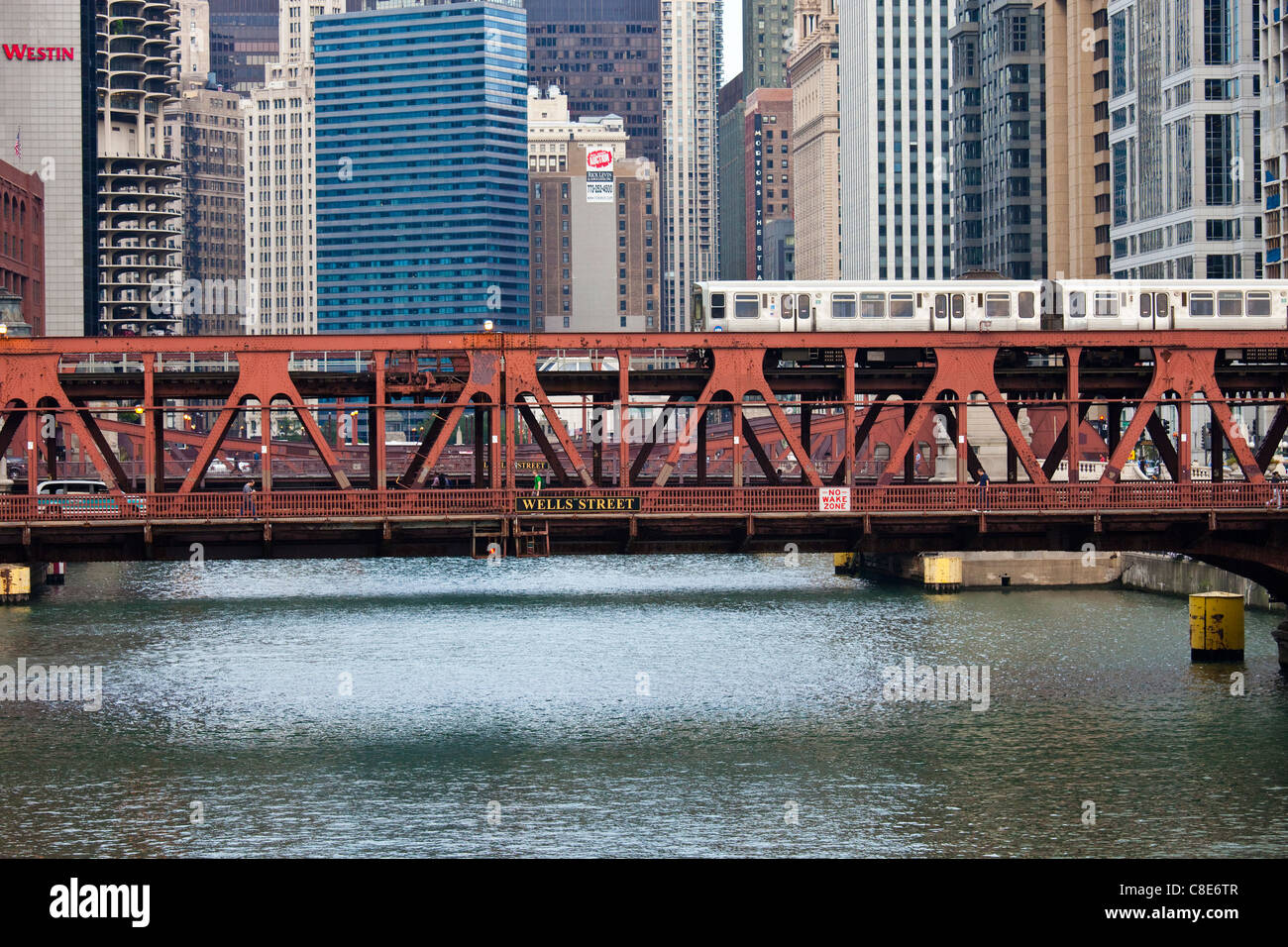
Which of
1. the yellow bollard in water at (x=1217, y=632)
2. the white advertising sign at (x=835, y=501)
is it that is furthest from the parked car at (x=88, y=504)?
the yellow bollard in water at (x=1217, y=632)

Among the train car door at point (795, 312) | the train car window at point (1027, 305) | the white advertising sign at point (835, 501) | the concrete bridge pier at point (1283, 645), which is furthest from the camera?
the train car window at point (1027, 305)

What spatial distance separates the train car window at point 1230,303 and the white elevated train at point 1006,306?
0.12 feet

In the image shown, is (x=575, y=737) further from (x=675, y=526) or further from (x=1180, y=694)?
(x=1180, y=694)

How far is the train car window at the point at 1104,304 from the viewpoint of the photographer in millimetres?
60594

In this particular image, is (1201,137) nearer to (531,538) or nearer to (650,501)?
(650,501)

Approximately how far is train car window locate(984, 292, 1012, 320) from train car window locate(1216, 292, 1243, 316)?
25.1ft

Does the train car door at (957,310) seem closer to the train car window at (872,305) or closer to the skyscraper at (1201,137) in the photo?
the train car window at (872,305)

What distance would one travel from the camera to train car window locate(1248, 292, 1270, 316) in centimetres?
6159

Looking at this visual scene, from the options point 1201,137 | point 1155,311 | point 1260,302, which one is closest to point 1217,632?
point 1155,311

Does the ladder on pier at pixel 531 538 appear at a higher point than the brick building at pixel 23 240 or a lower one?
lower

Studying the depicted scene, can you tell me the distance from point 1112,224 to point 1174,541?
14187 centimetres

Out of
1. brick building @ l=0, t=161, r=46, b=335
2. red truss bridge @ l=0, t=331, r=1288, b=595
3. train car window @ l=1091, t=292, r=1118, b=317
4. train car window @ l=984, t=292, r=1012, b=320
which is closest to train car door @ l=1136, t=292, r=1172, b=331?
train car window @ l=1091, t=292, r=1118, b=317

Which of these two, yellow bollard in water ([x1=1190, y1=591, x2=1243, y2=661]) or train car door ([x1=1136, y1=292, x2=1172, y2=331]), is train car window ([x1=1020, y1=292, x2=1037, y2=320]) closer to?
train car door ([x1=1136, y1=292, x2=1172, y2=331])
